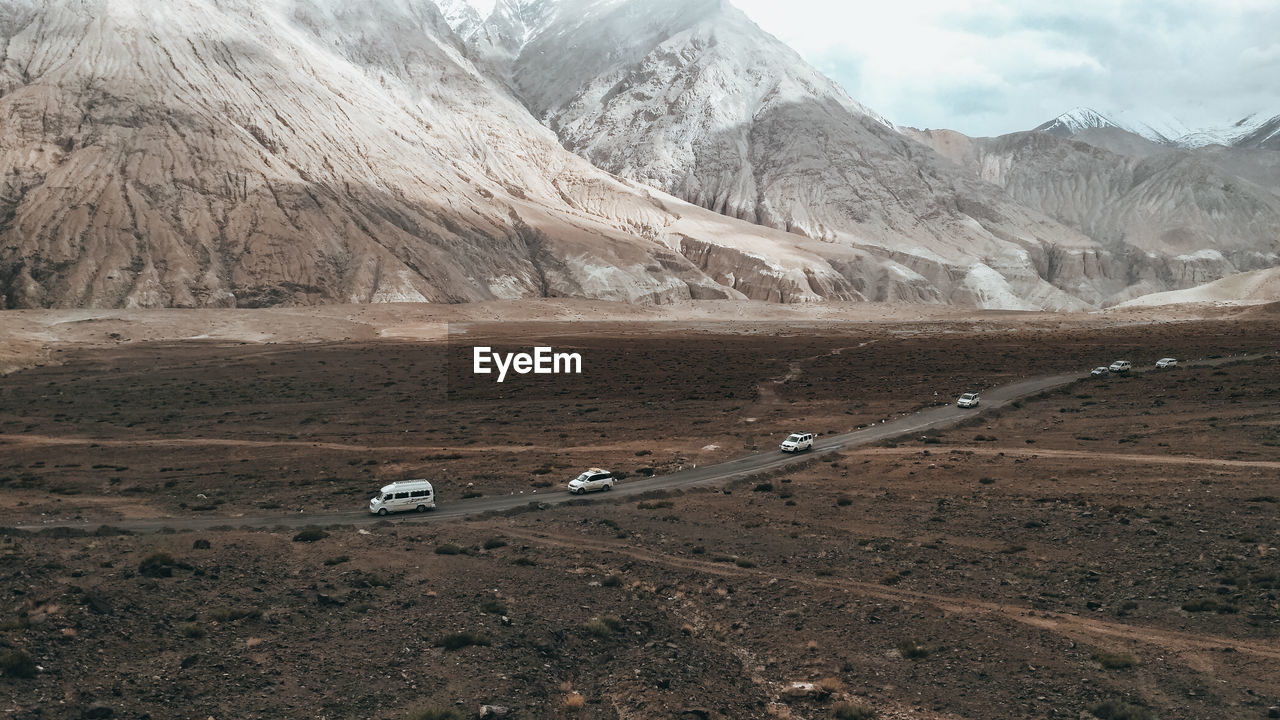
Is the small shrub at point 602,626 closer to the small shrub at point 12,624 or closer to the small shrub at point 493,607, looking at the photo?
the small shrub at point 493,607

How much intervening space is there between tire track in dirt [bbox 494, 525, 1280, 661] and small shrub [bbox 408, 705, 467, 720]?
8656mm

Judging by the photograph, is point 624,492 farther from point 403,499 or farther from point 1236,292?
point 1236,292

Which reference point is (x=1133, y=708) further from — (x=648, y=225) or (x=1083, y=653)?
(x=648, y=225)

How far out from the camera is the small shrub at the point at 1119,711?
40.3ft

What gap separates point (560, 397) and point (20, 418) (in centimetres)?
3077

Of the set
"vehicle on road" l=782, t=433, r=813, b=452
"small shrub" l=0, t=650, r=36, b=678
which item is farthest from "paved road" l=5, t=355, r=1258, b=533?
"small shrub" l=0, t=650, r=36, b=678

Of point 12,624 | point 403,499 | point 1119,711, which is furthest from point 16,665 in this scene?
point 1119,711

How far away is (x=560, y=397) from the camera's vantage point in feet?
177

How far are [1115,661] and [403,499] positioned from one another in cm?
2049

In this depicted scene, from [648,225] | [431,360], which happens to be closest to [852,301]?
[648,225]

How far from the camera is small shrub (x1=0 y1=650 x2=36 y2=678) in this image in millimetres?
12047

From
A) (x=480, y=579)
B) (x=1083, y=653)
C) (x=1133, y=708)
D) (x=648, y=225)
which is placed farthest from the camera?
(x=648, y=225)

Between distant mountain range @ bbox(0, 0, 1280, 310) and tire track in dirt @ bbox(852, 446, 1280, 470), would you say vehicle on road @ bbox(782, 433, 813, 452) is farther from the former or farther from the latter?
distant mountain range @ bbox(0, 0, 1280, 310)

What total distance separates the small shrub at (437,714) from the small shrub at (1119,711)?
32.8ft
